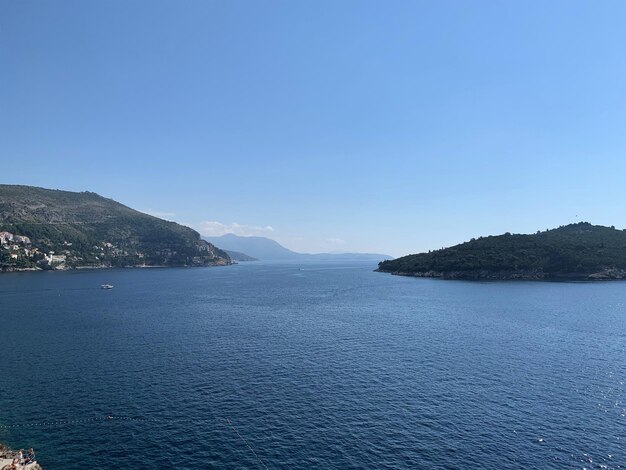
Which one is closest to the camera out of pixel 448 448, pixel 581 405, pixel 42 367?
pixel 448 448

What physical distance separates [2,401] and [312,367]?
52100 millimetres

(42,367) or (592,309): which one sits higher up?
(592,309)

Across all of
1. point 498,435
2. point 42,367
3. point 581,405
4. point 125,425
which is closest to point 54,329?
point 42,367

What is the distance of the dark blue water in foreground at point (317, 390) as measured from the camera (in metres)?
47.2

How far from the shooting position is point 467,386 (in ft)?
222

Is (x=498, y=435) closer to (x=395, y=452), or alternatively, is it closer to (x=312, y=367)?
(x=395, y=452)

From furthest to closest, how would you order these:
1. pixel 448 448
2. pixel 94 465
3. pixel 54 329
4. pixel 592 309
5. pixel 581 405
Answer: pixel 592 309 → pixel 54 329 → pixel 581 405 → pixel 448 448 → pixel 94 465

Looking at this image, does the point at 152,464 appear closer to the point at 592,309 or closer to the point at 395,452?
the point at 395,452

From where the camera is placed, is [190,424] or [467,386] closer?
[190,424]

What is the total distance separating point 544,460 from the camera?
45.5 metres

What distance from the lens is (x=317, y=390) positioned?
65.4 metres

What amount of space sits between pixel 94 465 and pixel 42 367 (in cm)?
4393

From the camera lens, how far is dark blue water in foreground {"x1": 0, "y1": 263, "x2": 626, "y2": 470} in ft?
155

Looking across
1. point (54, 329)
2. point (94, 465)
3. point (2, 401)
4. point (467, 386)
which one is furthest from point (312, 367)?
point (54, 329)
